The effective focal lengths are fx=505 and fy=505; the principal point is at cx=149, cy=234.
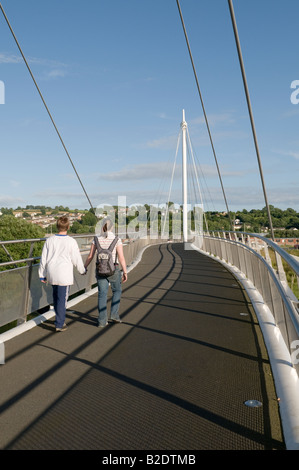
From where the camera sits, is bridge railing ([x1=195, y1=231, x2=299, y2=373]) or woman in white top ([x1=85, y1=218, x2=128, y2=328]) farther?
woman in white top ([x1=85, y1=218, x2=128, y2=328])

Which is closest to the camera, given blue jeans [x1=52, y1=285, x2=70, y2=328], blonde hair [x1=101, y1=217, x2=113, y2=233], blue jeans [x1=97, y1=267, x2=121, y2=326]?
blue jeans [x1=52, y1=285, x2=70, y2=328]

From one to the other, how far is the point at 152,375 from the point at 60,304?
2281 millimetres

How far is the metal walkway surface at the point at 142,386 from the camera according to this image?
3.30m

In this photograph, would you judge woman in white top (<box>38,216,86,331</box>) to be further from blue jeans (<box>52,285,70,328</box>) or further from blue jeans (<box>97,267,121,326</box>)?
blue jeans (<box>97,267,121,326</box>)

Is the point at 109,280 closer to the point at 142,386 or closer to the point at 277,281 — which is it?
the point at 277,281

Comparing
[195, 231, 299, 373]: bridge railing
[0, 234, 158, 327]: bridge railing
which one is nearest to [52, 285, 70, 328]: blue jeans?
[0, 234, 158, 327]: bridge railing

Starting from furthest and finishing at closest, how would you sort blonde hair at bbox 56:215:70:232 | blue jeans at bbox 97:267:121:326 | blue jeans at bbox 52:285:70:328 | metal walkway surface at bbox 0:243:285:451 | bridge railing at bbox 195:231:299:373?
blue jeans at bbox 97:267:121:326 → blonde hair at bbox 56:215:70:232 → blue jeans at bbox 52:285:70:328 → bridge railing at bbox 195:231:299:373 → metal walkway surface at bbox 0:243:285:451

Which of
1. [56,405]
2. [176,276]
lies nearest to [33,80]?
[176,276]

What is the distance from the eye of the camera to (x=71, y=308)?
8.56 m

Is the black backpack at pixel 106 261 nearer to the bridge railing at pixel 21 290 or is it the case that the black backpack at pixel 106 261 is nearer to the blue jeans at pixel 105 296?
the blue jeans at pixel 105 296

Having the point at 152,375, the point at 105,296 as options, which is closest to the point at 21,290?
the point at 105,296

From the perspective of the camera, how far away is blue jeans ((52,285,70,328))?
6.53m
